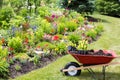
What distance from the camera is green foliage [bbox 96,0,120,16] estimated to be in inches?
794

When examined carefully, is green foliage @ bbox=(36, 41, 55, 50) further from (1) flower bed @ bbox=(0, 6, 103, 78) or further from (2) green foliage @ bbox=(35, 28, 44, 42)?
(2) green foliage @ bbox=(35, 28, 44, 42)

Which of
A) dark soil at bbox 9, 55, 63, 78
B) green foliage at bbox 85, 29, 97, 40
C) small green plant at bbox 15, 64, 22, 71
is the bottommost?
green foliage at bbox 85, 29, 97, 40

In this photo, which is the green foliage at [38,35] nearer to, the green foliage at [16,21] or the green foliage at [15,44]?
the green foliage at [16,21]

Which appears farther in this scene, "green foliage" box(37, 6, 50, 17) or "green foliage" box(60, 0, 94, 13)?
"green foliage" box(60, 0, 94, 13)

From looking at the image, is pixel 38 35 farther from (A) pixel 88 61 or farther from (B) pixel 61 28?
(A) pixel 88 61

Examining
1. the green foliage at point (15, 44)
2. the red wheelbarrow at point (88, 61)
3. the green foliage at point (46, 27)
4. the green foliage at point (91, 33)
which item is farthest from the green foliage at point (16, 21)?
the red wheelbarrow at point (88, 61)

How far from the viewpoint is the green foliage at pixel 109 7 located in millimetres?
20156

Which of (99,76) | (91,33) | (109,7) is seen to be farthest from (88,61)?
(109,7)

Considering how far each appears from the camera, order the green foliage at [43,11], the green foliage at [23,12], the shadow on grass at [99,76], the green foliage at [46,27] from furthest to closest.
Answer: the green foliage at [43,11], the green foliage at [23,12], the green foliage at [46,27], the shadow on grass at [99,76]

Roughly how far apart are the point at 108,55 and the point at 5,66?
233 cm

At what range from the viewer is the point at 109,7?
20516 millimetres

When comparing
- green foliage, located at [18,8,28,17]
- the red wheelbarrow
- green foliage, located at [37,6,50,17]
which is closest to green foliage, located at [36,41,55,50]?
the red wheelbarrow

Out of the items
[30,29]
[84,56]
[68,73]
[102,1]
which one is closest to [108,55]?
[84,56]

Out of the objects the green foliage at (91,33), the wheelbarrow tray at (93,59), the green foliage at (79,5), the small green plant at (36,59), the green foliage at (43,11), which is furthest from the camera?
the green foliage at (79,5)
